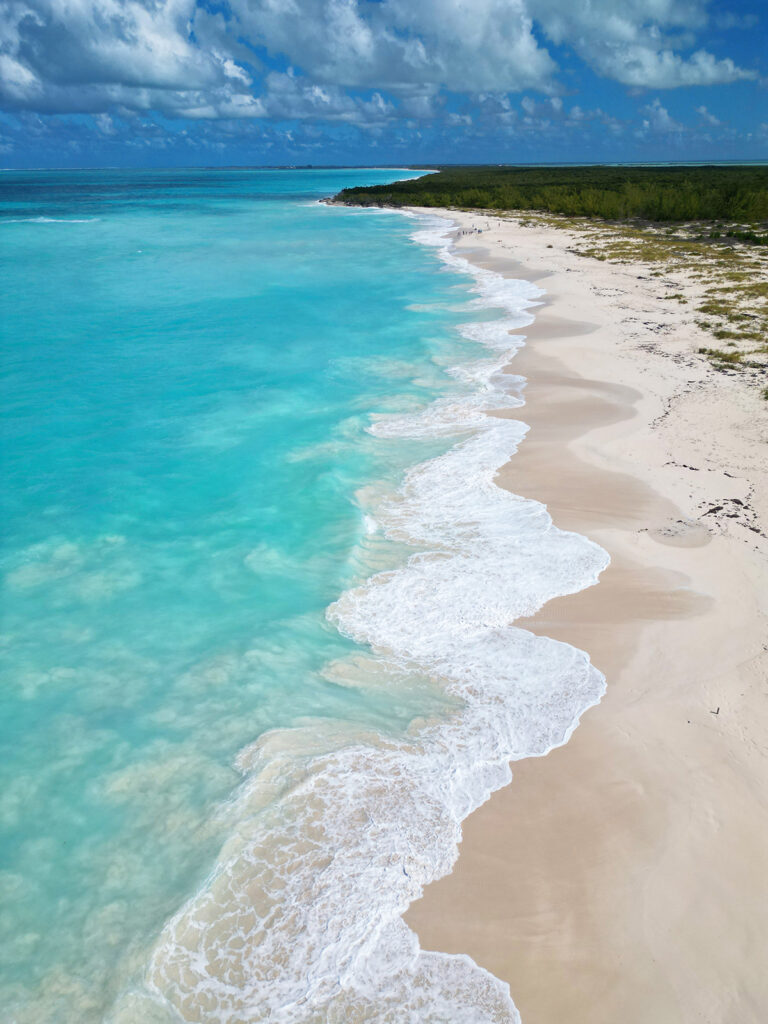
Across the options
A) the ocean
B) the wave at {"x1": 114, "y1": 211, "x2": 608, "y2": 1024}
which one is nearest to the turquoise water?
the ocean

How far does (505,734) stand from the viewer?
20.8 feet

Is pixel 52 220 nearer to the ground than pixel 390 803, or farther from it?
farther from it

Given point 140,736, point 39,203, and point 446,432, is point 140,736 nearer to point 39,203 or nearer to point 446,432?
point 446,432

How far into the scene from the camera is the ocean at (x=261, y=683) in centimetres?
477

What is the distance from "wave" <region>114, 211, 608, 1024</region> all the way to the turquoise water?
1.15ft

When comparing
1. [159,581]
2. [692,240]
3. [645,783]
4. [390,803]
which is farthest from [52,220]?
[645,783]

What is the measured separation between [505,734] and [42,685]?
5421 mm

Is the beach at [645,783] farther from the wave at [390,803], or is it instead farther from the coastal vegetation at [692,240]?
the coastal vegetation at [692,240]

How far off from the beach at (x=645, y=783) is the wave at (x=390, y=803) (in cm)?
23

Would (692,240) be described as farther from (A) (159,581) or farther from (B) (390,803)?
(B) (390,803)

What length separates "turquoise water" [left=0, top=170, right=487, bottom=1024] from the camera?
219 inches

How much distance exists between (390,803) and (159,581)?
546cm

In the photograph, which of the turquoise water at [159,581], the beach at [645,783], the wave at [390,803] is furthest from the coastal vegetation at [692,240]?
the wave at [390,803]

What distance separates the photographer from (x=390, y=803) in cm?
568
